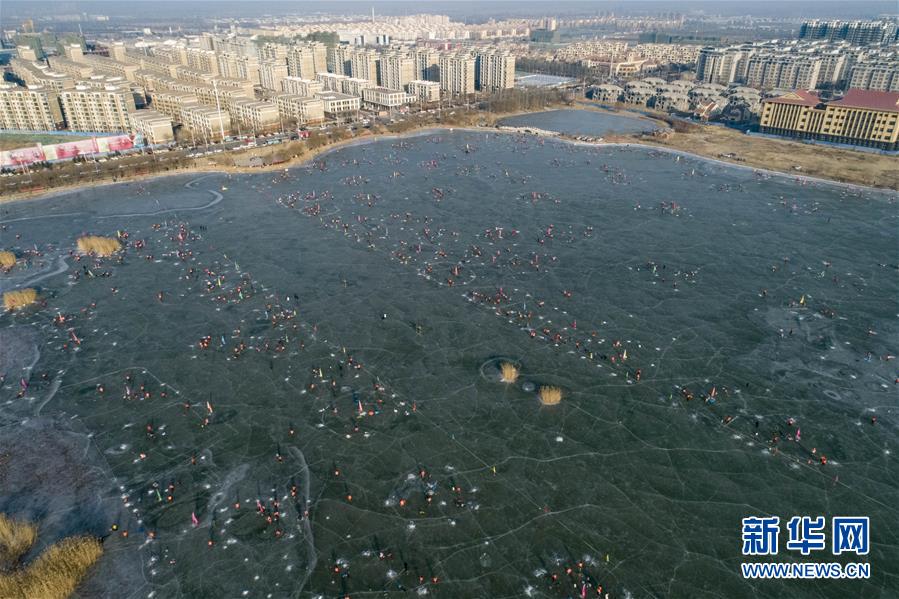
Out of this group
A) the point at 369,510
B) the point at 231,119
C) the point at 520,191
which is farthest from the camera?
the point at 231,119

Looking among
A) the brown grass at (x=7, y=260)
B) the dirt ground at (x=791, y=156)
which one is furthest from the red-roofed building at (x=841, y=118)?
the brown grass at (x=7, y=260)

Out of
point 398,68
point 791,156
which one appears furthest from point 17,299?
point 398,68

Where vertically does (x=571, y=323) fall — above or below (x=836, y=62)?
below

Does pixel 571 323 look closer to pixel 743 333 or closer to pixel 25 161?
pixel 743 333

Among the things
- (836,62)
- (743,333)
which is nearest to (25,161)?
(743,333)

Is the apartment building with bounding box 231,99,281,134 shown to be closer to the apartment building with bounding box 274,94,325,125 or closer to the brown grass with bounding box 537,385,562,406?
the apartment building with bounding box 274,94,325,125

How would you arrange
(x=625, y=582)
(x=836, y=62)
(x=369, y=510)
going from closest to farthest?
1. (x=625, y=582)
2. (x=369, y=510)
3. (x=836, y=62)
